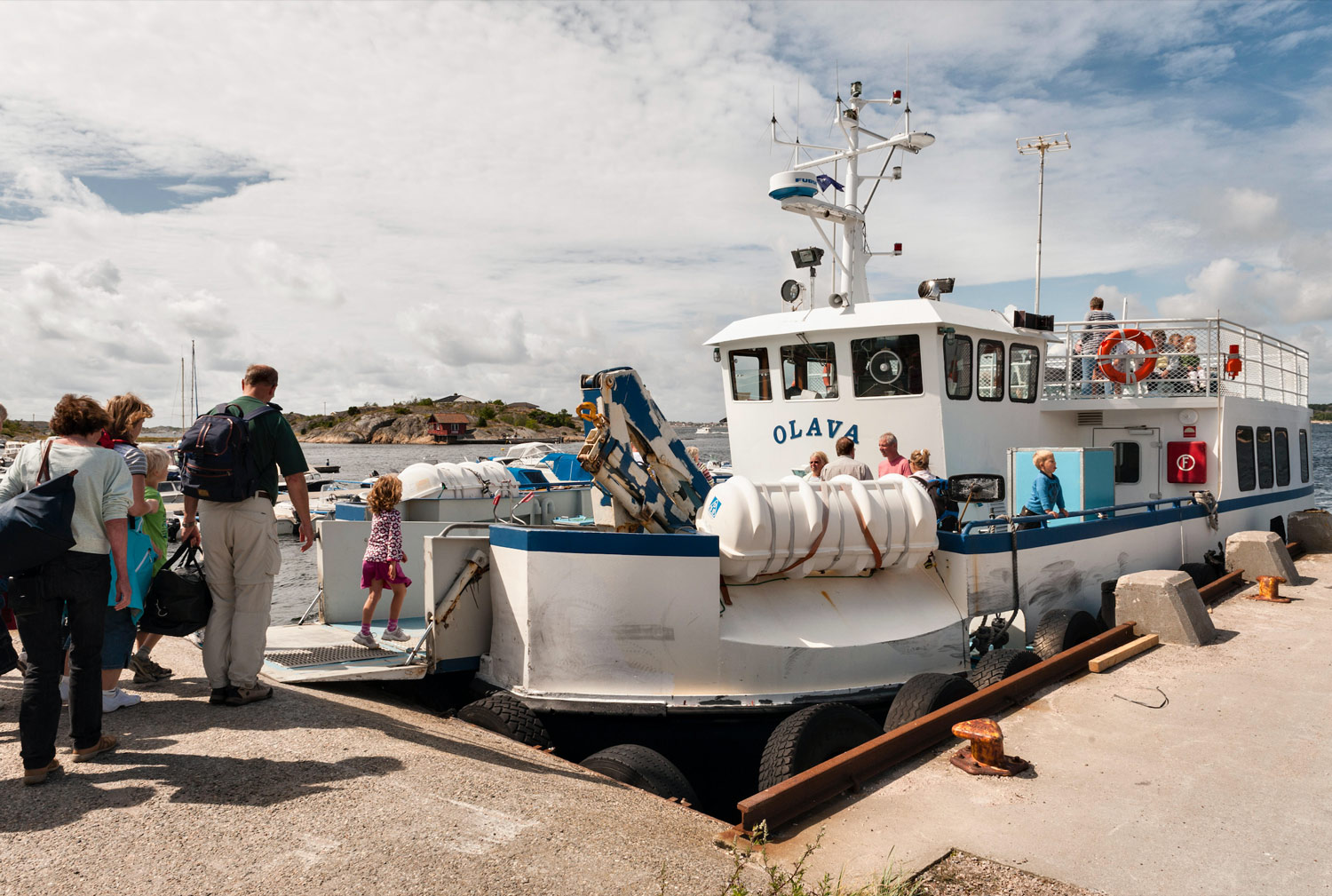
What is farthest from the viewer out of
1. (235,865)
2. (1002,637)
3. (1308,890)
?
(1002,637)

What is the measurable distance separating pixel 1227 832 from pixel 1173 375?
776 centimetres

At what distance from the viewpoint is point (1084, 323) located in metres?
10.2

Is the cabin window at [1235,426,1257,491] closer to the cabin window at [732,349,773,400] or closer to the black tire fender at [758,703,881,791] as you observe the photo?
the cabin window at [732,349,773,400]

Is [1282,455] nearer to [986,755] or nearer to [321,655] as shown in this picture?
[986,755]

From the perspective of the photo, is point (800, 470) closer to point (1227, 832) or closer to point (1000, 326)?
point (1000, 326)

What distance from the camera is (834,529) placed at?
5.88 metres

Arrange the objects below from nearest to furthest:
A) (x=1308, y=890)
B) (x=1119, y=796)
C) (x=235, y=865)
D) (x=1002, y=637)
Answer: (x=235, y=865), (x=1308, y=890), (x=1119, y=796), (x=1002, y=637)

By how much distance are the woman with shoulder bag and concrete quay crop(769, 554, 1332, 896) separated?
334 centimetres

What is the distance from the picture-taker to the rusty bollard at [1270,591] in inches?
366

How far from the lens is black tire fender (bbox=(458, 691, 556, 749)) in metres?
5.29

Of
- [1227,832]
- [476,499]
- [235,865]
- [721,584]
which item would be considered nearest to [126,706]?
[235,865]

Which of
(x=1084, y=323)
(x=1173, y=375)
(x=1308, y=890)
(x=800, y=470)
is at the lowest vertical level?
(x=1308, y=890)

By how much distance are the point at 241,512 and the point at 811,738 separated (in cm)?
352

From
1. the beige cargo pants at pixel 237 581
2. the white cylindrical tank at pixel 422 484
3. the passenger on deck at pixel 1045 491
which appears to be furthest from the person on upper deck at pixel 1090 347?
the beige cargo pants at pixel 237 581
